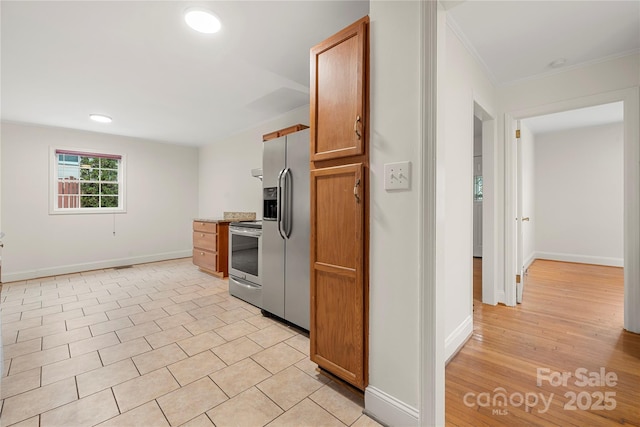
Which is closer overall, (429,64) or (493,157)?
(429,64)

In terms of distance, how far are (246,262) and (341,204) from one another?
1969mm

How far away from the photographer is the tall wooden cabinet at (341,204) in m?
1.52

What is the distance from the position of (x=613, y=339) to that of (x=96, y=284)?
593 cm

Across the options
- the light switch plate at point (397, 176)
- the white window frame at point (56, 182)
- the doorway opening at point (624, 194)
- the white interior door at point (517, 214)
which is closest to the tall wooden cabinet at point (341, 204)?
the light switch plate at point (397, 176)

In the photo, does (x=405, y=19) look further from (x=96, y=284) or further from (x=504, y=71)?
(x=96, y=284)

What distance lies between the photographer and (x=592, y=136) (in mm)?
5012

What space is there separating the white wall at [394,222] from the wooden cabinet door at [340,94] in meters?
0.07

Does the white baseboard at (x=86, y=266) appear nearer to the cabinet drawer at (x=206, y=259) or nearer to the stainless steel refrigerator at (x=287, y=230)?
→ the cabinet drawer at (x=206, y=259)

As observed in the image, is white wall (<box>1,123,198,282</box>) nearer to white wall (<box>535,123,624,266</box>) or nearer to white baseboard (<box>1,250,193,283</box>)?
white baseboard (<box>1,250,193,283</box>)

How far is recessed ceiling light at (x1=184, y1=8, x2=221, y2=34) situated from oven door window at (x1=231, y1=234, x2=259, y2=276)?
1.90m

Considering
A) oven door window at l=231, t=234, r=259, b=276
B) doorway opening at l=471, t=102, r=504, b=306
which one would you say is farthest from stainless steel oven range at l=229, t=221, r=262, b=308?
doorway opening at l=471, t=102, r=504, b=306

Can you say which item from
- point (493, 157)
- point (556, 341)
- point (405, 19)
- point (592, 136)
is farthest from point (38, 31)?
point (592, 136)

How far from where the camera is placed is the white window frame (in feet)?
15.0

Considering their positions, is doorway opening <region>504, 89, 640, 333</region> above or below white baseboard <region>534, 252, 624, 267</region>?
above
